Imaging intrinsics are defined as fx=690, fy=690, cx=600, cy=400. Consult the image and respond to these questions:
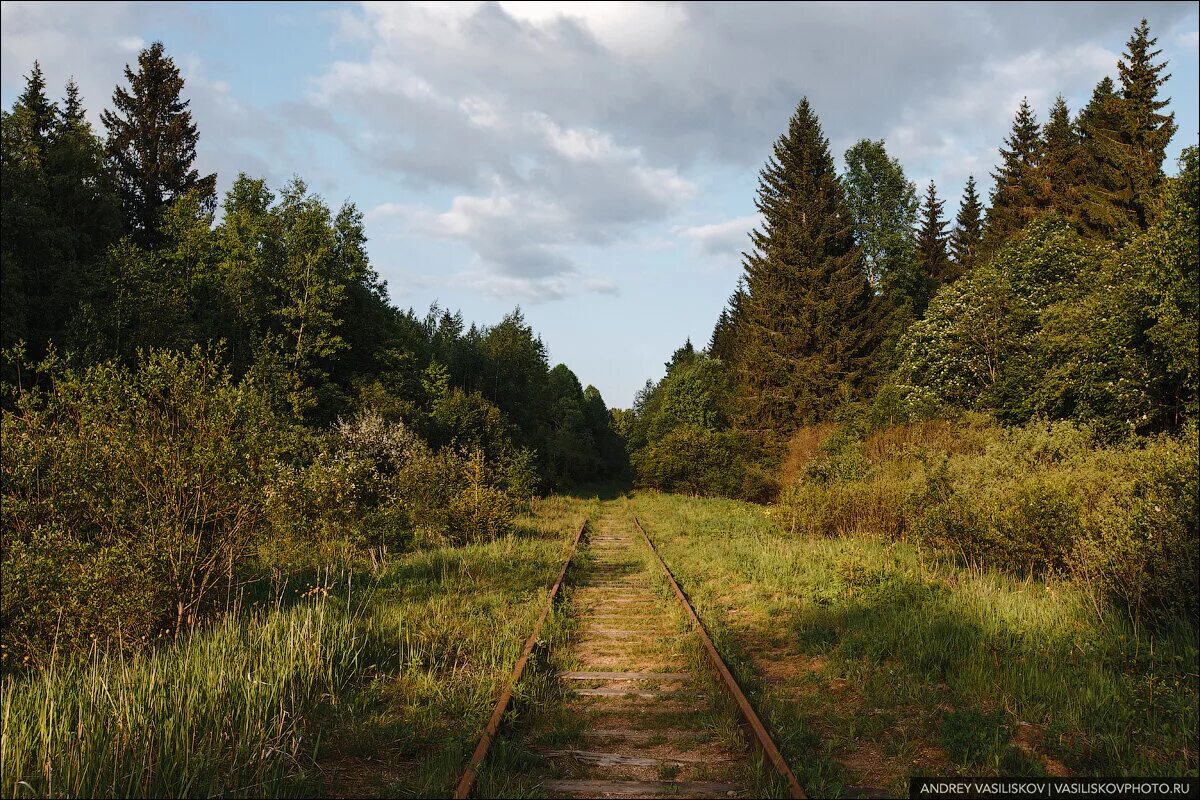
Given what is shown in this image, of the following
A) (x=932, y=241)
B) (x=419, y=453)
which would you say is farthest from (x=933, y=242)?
(x=419, y=453)

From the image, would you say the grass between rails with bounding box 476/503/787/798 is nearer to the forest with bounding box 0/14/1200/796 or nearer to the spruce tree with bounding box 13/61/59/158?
the forest with bounding box 0/14/1200/796

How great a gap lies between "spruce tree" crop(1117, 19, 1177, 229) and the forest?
0.12 metres

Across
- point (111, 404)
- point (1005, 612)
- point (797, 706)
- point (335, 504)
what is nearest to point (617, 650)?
point (797, 706)

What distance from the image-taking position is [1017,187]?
40719mm

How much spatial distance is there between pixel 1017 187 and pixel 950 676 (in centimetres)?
4317

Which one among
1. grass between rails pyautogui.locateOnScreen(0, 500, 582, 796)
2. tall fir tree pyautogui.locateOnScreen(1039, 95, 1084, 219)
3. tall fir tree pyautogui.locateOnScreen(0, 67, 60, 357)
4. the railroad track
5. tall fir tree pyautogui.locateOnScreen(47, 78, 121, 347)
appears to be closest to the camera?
grass between rails pyautogui.locateOnScreen(0, 500, 582, 796)

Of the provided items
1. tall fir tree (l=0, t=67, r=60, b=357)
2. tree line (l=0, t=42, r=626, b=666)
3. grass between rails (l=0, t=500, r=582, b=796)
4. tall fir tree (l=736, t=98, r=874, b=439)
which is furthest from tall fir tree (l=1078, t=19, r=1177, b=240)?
tall fir tree (l=0, t=67, r=60, b=357)

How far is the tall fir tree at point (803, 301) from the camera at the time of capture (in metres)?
36.6

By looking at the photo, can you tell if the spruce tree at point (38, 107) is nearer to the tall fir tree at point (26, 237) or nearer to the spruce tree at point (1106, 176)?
the tall fir tree at point (26, 237)

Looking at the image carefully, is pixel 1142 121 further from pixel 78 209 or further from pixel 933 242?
pixel 78 209

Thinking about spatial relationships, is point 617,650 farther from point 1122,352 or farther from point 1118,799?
point 1122,352

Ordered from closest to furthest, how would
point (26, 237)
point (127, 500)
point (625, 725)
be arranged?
point (625, 725), point (127, 500), point (26, 237)

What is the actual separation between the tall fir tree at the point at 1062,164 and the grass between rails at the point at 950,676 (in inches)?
1276

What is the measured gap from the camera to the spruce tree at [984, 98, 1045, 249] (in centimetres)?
3912
